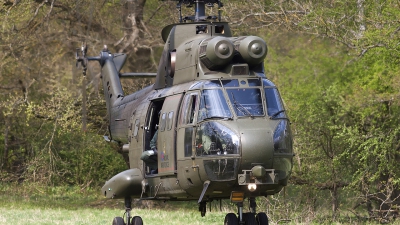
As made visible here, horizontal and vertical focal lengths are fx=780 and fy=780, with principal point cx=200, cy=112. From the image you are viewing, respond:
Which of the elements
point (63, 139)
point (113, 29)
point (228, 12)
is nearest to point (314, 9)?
point (228, 12)

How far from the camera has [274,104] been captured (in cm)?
1085

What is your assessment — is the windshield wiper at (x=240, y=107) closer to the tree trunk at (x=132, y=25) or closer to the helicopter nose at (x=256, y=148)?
the helicopter nose at (x=256, y=148)

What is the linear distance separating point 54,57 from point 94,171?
15.3ft

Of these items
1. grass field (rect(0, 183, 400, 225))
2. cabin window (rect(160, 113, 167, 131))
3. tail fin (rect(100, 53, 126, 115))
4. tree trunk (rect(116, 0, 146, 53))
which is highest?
tree trunk (rect(116, 0, 146, 53))

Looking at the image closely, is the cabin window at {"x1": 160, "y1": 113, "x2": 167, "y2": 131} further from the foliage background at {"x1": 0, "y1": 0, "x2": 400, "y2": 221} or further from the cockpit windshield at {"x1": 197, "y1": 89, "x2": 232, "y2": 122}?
the foliage background at {"x1": 0, "y1": 0, "x2": 400, "y2": 221}

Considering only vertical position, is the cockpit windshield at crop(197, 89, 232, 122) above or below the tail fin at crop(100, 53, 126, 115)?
below

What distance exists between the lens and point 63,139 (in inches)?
1010

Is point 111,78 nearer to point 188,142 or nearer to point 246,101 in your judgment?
point 188,142

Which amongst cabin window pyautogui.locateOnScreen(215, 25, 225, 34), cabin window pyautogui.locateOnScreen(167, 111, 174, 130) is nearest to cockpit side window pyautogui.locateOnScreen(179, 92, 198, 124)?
cabin window pyautogui.locateOnScreen(167, 111, 174, 130)

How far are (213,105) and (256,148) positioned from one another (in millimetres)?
941

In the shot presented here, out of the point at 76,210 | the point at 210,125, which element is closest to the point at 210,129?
the point at 210,125

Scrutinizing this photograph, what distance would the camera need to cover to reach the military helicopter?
10.3m

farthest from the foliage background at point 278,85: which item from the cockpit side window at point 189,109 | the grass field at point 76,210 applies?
the cockpit side window at point 189,109

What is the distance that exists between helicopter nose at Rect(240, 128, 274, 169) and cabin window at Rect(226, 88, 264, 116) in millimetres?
411
